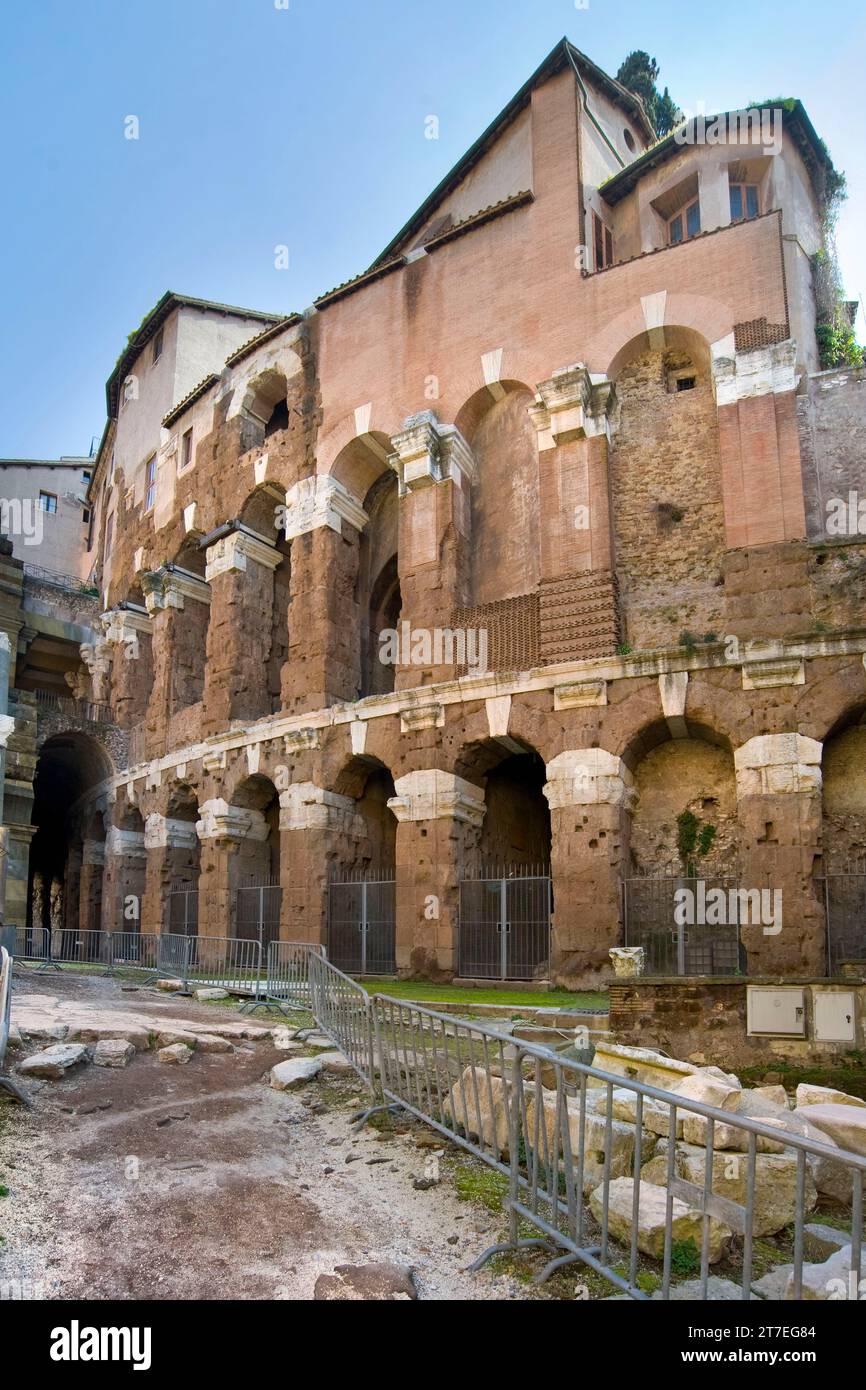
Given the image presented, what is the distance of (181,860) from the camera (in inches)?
962

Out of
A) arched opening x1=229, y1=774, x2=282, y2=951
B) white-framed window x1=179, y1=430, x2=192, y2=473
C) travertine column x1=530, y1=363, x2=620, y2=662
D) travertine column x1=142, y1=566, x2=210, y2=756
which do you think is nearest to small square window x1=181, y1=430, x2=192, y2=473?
white-framed window x1=179, y1=430, x2=192, y2=473

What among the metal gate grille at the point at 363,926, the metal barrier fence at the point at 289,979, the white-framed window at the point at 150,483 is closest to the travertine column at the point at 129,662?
the white-framed window at the point at 150,483

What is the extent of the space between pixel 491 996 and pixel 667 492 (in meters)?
8.74

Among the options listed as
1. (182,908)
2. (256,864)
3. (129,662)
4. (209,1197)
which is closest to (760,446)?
(209,1197)

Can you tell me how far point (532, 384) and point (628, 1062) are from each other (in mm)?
13272

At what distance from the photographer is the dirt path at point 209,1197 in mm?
4375

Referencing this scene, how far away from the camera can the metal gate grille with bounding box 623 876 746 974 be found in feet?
47.2

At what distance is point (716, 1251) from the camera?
4586mm

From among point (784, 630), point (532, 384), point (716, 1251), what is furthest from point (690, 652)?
point (716, 1251)

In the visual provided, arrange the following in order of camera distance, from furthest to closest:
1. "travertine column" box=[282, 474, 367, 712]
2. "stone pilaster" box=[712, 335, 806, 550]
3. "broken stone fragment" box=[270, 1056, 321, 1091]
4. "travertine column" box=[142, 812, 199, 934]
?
"travertine column" box=[142, 812, 199, 934], "travertine column" box=[282, 474, 367, 712], "stone pilaster" box=[712, 335, 806, 550], "broken stone fragment" box=[270, 1056, 321, 1091]

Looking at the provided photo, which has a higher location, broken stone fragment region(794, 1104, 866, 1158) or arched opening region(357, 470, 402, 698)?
arched opening region(357, 470, 402, 698)

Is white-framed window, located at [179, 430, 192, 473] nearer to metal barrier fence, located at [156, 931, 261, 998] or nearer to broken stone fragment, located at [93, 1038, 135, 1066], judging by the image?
metal barrier fence, located at [156, 931, 261, 998]

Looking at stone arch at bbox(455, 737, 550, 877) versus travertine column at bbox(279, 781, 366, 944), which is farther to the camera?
travertine column at bbox(279, 781, 366, 944)

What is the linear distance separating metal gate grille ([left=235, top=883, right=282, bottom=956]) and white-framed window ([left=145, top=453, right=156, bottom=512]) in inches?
501
